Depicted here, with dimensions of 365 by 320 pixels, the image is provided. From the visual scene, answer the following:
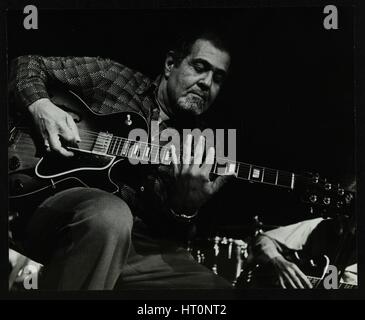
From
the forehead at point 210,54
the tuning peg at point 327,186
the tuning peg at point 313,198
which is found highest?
the forehead at point 210,54

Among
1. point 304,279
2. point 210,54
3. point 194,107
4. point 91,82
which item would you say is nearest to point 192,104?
point 194,107

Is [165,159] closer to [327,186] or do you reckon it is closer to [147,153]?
[147,153]

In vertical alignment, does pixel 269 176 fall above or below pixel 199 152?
below

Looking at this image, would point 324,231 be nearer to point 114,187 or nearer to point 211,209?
point 211,209

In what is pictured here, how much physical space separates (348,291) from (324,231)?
27 cm

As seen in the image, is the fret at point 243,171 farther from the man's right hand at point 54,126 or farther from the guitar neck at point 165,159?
the man's right hand at point 54,126

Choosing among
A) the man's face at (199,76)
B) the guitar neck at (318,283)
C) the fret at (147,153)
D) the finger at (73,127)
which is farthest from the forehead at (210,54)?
the guitar neck at (318,283)

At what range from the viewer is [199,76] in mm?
2273

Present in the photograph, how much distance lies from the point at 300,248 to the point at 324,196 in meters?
0.24

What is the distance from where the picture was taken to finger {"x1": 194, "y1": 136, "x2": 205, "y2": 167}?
2.27 metres

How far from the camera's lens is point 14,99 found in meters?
2.29

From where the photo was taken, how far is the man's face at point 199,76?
89.4 inches

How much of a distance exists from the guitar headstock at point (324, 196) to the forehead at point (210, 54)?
58 cm
